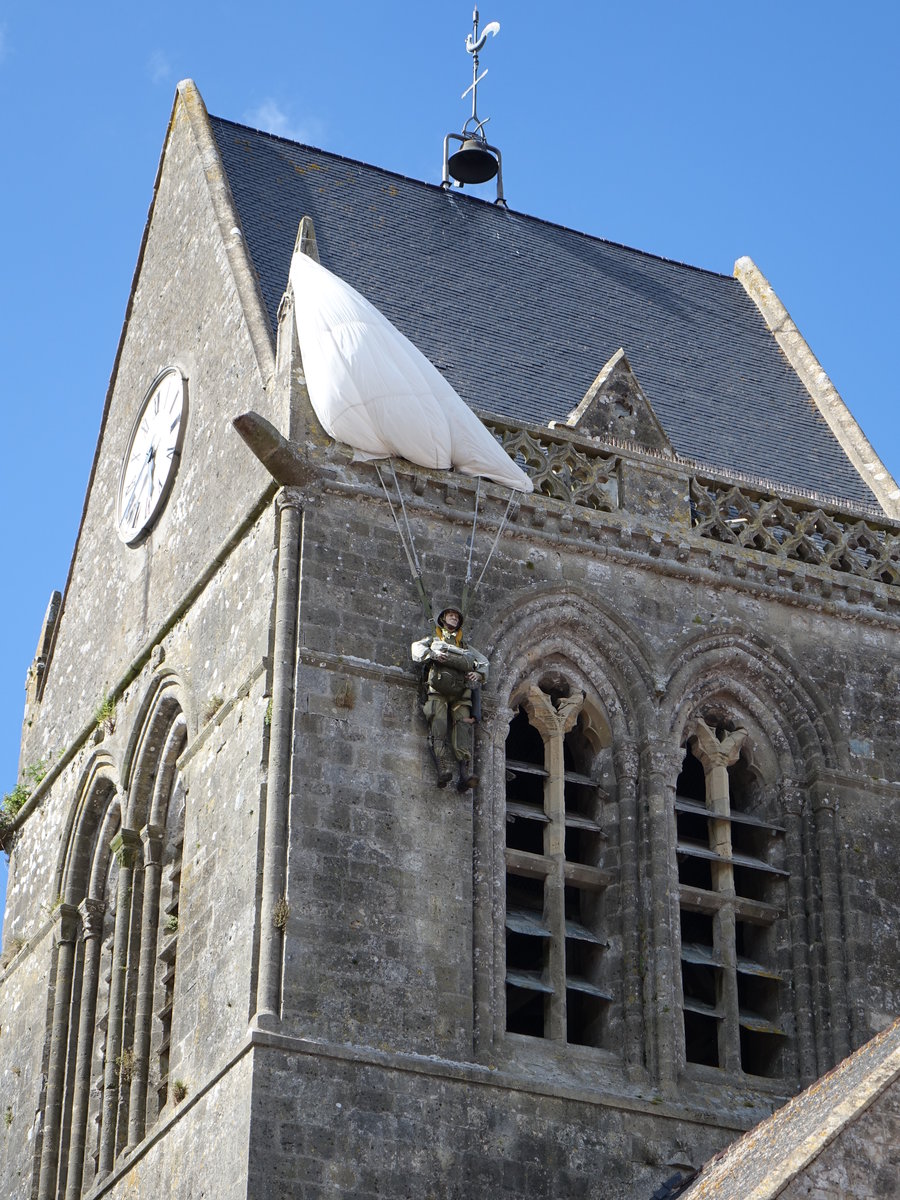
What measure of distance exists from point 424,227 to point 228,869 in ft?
30.2

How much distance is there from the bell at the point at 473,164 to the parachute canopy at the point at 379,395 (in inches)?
332

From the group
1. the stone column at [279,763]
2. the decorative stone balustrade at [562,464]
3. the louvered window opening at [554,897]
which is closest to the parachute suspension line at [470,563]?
the decorative stone balustrade at [562,464]

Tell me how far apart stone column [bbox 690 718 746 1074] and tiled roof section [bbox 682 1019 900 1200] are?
218 cm

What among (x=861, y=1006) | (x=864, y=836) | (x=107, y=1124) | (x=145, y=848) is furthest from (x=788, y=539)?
(x=107, y=1124)

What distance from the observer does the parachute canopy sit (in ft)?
74.4

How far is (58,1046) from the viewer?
80.5 ft

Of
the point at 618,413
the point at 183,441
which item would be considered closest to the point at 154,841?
the point at 183,441

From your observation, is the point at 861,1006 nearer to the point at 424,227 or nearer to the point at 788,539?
the point at 788,539

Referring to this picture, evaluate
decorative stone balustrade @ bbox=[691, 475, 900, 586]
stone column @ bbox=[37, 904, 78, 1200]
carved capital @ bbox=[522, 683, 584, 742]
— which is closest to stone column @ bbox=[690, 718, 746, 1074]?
carved capital @ bbox=[522, 683, 584, 742]

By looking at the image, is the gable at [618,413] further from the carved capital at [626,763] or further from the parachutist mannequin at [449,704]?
the parachutist mannequin at [449,704]

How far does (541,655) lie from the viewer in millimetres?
22984

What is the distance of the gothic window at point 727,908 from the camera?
22.3 m

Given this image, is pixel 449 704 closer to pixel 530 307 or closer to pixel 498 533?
pixel 498 533

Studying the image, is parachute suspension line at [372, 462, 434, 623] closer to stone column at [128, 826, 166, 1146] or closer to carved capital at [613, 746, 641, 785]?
carved capital at [613, 746, 641, 785]
